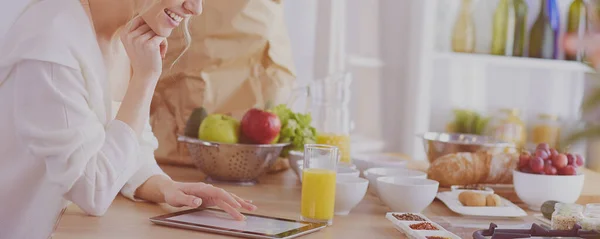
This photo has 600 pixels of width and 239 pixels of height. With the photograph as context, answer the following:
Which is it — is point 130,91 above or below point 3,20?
below

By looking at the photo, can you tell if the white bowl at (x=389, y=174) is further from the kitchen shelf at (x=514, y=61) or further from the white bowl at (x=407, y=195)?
the kitchen shelf at (x=514, y=61)

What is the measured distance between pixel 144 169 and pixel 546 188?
764 millimetres

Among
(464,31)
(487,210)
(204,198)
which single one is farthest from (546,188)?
(464,31)

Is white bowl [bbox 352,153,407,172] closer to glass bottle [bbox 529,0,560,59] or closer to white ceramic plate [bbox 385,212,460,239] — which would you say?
white ceramic plate [bbox 385,212,460,239]

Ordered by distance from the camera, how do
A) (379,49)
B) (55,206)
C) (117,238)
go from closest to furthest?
(117,238)
(55,206)
(379,49)

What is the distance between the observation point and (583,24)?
3404 millimetres

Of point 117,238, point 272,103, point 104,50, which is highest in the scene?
point 104,50

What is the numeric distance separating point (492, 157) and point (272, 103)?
1.77 ft

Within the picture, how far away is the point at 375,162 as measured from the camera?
1799 millimetres

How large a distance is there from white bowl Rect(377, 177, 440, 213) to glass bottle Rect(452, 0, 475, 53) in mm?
1963

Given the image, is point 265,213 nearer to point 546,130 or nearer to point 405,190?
point 405,190

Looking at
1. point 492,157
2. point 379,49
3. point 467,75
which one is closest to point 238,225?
point 492,157

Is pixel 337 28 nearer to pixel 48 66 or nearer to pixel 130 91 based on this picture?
pixel 130 91

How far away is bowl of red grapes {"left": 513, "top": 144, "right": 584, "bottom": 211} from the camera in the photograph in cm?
152
